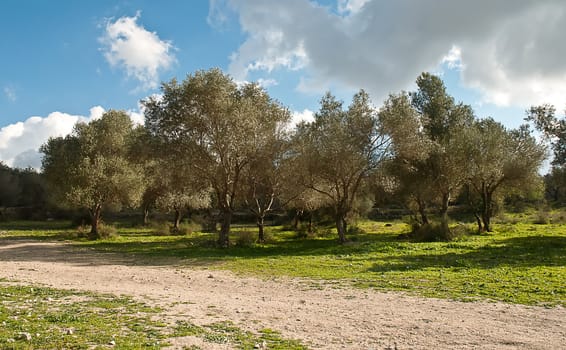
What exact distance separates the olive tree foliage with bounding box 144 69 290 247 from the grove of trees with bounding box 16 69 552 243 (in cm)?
8

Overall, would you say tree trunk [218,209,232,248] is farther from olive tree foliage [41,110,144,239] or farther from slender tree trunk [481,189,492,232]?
slender tree trunk [481,189,492,232]

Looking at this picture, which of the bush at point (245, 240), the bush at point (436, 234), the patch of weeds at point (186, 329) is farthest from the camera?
the bush at point (436, 234)

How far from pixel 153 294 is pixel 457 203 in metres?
72.0

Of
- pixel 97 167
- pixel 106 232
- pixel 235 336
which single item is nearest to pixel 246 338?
pixel 235 336

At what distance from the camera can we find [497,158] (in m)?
39.6

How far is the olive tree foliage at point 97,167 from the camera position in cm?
3878

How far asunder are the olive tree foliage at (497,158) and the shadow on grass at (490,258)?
34.7 feet

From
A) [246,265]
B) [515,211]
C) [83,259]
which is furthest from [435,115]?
[515,211]

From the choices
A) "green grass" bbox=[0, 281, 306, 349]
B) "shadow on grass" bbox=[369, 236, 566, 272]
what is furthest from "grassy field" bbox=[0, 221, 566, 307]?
"green grass" bbox=[0, 281, 306, 349]

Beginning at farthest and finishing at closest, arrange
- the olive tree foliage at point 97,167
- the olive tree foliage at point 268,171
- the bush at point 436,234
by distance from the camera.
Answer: the olive tree foliage at point 97,167, the bush at point 436,234, the olive tree foliage at point 268,171

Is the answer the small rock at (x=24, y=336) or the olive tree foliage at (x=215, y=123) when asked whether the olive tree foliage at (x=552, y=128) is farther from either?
the small rock at (x=24, y=336)

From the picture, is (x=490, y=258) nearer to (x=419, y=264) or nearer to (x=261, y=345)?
(x=419, y=264)

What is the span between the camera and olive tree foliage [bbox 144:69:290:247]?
30.7 m

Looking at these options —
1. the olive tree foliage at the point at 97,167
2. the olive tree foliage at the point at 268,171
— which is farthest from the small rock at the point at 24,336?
the olive tree foliage at the point at 97,167
